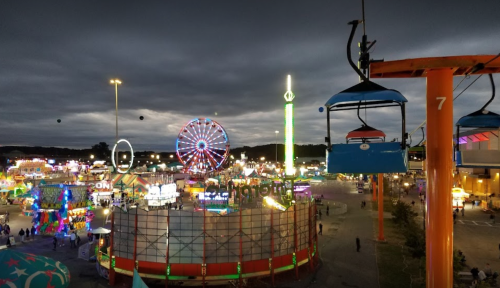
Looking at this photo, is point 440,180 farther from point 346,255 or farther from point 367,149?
point 346,255

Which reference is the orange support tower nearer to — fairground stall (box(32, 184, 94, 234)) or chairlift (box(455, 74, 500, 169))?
chairlift (box(455, 74, 500, 169))

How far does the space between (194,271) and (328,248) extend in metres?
11.3

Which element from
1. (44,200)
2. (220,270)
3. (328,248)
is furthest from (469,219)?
(44,200)

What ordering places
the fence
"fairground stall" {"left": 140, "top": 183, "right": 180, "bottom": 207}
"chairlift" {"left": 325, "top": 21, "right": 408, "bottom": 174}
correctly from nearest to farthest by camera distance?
"chairlift" {"left": 325, "top": 21, "right": 408, "bottom": 174} < the fence < "fairground stall" {"left": 140, "top": 183, "right": 180, "bottom": 207}

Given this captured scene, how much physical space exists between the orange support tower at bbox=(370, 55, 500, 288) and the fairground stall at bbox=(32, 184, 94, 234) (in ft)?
98.2

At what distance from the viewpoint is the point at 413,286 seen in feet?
53.7

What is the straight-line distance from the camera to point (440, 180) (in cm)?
609

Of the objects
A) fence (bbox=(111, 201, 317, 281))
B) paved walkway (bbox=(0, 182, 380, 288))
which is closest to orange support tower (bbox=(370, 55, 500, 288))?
fence (bbox=(111, 201, 317, 281))

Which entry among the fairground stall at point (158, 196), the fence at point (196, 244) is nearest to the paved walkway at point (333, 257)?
the fence at point (196, 244)

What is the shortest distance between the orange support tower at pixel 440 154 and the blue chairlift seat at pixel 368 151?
1.76 ft

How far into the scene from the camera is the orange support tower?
6.06 m

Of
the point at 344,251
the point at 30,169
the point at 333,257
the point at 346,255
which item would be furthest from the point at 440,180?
the point at 30,169

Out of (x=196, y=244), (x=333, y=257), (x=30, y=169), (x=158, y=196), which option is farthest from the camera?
(x=30, y=169)

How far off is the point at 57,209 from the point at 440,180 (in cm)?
3091
